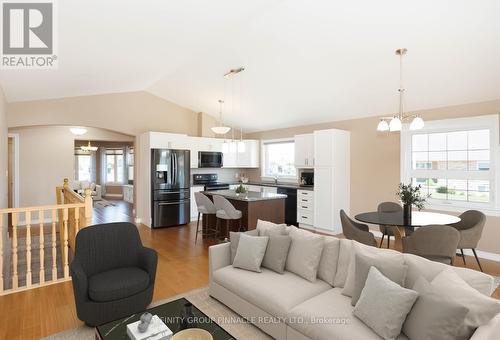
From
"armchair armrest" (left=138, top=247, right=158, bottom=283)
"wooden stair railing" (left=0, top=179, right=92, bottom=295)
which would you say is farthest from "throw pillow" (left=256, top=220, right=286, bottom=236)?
"wooden stair railing" (left=0, top=179, right=92, bottom=295)

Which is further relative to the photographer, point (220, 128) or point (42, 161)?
point (42, 161)

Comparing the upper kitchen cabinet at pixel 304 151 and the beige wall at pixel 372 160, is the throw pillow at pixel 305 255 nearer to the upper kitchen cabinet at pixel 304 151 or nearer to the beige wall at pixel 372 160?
the beige wall at pixel 372 160

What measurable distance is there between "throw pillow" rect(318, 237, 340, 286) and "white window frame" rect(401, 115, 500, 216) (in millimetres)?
3349

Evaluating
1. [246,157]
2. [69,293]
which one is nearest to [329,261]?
[69,293]

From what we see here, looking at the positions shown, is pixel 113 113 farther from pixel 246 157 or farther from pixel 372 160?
pixel 372 160

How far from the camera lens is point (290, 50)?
4.15 m

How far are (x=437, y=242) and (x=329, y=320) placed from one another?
5.82 feet

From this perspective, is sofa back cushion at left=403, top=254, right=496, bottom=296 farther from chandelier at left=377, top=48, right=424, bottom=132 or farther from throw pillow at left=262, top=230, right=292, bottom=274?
chandelier at left=377, top=48, right=424, bottom=132

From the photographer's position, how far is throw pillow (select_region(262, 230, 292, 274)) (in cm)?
278

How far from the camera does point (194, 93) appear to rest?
6.51m

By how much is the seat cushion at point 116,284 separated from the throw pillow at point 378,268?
1894mm

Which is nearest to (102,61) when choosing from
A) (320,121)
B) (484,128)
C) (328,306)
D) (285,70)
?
(285,70)

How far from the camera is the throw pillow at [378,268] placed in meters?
2.04

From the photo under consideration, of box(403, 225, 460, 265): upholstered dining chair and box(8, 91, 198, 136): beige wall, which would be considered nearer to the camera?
box(403, 225, 460, 265): upholstered dining chair
